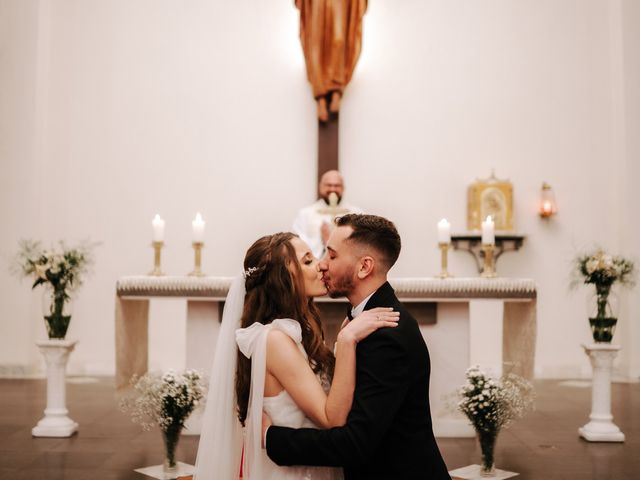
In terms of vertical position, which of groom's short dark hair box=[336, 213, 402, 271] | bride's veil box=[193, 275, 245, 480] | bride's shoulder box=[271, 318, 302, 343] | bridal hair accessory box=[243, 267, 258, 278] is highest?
groom's short dark hair box=[336, 213, 402, 271]

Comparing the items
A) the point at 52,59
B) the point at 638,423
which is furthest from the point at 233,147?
the point at 638,423

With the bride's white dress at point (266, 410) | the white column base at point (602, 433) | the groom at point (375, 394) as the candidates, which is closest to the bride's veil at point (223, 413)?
the bride's white dress at point (266, 410)

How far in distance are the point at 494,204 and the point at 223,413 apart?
5.74 metres

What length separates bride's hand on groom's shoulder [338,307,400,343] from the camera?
77.8 inches

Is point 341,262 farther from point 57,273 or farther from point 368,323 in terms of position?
point 57,273

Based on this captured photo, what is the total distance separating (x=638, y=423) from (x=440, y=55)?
4.49m

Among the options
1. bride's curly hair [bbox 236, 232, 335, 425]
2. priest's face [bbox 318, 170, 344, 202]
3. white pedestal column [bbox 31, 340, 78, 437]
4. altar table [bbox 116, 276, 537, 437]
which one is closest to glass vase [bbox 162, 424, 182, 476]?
altar table [bbox 116, 276, 537, 437]

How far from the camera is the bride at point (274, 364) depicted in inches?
79.9

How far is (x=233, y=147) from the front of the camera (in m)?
7.94

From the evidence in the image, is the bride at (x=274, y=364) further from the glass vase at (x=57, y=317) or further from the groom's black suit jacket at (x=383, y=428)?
the glass vase at (x=57, y=317)

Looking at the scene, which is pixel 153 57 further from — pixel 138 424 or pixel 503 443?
pixel 503 443

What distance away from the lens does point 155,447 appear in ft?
15.3

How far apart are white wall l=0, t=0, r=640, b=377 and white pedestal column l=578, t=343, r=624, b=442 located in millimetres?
2760

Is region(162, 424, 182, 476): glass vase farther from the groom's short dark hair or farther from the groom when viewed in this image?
the groom's short dark hair
